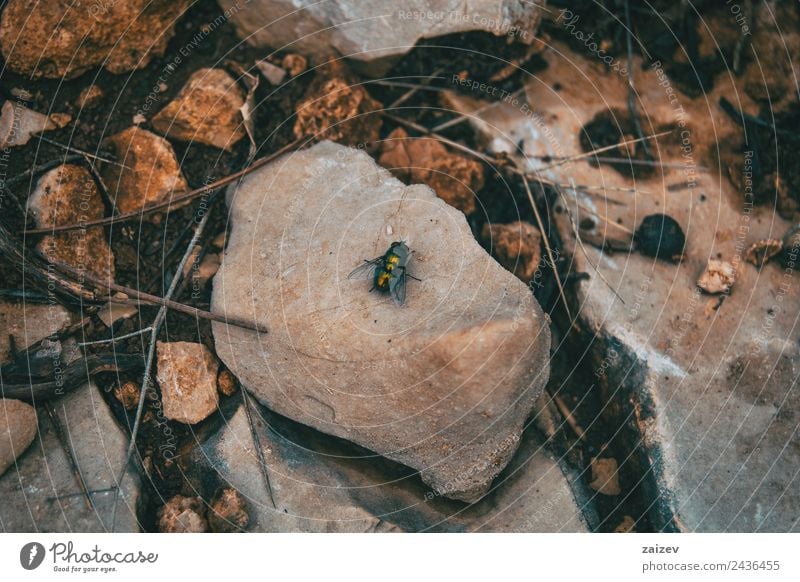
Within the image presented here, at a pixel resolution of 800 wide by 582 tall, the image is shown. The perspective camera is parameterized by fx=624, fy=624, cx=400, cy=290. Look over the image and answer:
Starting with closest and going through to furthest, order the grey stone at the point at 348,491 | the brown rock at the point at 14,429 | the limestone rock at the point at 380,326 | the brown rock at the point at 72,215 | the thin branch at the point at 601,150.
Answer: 1. the limestone rock at the point at 380,326
2. the brown rock at the point at 14,429
3. the grey stone at the point at 348,491
4. the brown rock at the point at 72,215
5. the thin branch at the point at 601,150

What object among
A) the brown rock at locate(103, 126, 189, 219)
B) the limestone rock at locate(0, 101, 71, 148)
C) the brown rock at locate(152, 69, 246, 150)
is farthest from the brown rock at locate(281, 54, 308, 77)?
the limestone rock at locate(0, 101, 71, 148)

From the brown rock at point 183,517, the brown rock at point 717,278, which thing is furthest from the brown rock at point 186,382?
the brown rock at point 717,278

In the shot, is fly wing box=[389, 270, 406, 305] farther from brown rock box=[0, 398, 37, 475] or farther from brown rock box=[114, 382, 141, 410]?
brown rock box=[0, 398, 37, 475]

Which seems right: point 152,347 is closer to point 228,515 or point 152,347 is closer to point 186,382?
point 186,382

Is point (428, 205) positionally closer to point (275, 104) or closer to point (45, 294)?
point (275, 104)

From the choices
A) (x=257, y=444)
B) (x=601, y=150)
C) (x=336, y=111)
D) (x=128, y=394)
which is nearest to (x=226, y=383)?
(x=257, y=444)

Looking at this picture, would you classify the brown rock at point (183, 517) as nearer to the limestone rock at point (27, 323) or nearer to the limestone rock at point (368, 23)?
the limestone rock at point (27, 323)
